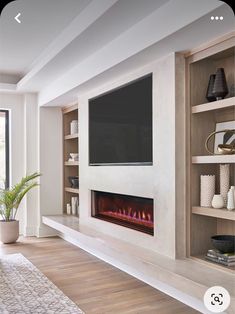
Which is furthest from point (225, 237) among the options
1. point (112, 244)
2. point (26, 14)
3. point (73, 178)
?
point (73, 178)

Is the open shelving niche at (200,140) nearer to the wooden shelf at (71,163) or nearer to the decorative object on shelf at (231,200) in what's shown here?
the decorative object on shelf at (231,200)

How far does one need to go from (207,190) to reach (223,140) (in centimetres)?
41

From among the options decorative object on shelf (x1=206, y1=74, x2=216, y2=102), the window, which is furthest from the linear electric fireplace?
the window

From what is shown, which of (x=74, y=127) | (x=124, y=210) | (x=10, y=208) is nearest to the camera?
(x=124, y=210)

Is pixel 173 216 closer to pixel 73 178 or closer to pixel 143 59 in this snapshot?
pixel 143 59

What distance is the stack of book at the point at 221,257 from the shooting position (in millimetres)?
2578

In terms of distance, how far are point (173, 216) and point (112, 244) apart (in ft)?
2.83

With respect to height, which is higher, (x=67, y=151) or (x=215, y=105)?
(x=215, y=105)

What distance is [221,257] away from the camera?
2639 millimetres

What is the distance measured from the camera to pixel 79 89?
4.29 meters

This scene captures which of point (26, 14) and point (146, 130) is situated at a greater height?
point (26, 14)

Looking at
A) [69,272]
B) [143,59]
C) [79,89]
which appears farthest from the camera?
[79,89]

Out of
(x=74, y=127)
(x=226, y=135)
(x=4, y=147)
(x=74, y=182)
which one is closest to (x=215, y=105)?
(x=226, y=135)

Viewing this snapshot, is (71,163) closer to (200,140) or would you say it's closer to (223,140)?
(200,140)
